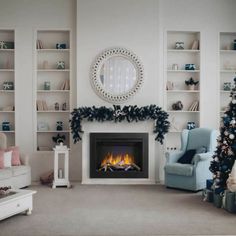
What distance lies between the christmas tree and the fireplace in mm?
1965

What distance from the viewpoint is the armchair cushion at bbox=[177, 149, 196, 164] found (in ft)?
23.7

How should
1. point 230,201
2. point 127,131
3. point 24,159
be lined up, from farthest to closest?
1. point 127,131
2. point 24,159
3. point 230,201

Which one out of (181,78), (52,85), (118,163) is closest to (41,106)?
(52,85)

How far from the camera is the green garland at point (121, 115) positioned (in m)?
7.61

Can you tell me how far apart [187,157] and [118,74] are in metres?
2.11

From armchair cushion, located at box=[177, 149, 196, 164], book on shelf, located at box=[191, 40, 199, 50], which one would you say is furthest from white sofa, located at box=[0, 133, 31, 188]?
book on shelf, located at box=[191, 40, 199, 50]

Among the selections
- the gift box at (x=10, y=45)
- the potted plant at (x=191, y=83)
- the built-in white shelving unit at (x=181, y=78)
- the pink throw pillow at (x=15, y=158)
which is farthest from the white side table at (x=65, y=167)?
the potted plant at (x=191, y=83)

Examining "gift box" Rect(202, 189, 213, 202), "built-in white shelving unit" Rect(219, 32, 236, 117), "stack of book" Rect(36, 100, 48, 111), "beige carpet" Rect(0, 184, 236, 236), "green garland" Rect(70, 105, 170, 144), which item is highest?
"built-in white shelving unit" Rect(219, 32, 236, 117)

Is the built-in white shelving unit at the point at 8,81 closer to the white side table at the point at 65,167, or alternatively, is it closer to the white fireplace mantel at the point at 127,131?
the white side table at the point at 65,167

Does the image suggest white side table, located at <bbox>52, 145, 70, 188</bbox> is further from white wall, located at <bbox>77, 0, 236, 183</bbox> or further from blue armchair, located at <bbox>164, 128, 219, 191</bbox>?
blue armchair, located at <bbox>164, 128, 219, 191</bbox>

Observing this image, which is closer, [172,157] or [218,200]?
[218,200]

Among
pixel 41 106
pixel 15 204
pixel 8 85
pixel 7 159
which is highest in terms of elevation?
pixel 8 85

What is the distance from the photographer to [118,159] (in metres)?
8.02

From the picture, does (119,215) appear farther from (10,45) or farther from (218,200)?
(10,45)
